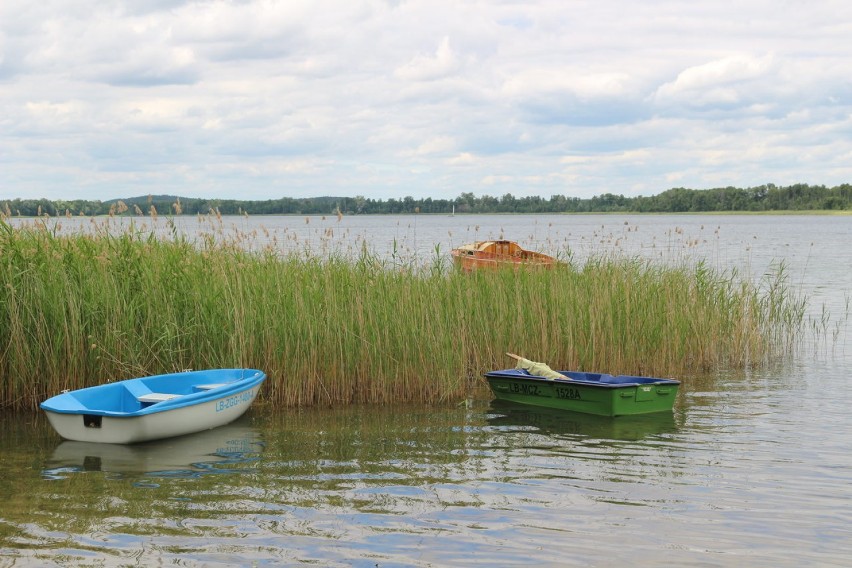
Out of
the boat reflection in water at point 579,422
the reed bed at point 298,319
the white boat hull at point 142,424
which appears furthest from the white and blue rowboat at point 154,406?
the boat reflection in water at point 579,422

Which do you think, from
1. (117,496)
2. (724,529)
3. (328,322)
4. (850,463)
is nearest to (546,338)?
(328,322)

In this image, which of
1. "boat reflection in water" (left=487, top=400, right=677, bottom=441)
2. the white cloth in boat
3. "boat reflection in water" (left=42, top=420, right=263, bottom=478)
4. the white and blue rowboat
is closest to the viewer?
"boat reflection in water" (left=42, top=420, right=263, bottom=478)

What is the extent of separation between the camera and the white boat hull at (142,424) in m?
9.85

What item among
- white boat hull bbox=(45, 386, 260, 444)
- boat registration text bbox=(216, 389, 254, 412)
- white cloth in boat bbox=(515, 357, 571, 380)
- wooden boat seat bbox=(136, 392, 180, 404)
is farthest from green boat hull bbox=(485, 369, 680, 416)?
wooden boat seat bbox=(136, 392, 180, 404)

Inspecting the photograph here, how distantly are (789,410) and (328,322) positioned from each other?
6.53m

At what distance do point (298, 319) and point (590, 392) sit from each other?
4.05 m

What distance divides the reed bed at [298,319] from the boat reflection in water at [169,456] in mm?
1524

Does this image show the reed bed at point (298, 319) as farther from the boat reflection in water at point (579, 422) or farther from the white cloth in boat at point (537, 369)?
the boat reflection in water at point (579, 422)

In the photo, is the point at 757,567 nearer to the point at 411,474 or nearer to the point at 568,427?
the point at 411,474

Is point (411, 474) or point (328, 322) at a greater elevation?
point (328, 322)

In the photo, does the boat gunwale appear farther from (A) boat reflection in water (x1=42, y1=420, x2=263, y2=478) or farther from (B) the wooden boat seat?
(B) the wooden boat seat

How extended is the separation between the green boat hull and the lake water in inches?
7.0

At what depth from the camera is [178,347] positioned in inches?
470

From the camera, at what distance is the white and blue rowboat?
984 centimetres
